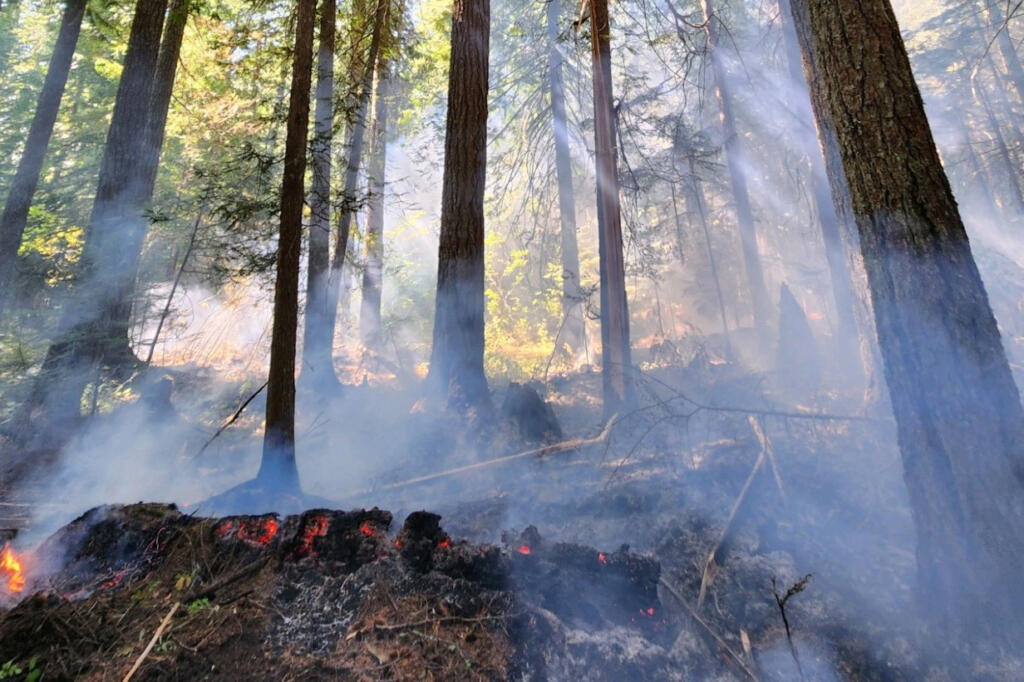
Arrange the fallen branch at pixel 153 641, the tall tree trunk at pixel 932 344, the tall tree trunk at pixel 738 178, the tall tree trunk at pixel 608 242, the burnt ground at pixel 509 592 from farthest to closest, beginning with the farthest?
the tall tree trunk at pixel 738 178, the tall tree trunk at pixel 608 242, the tall tree trunk at pixel 932 344, the burnt ground at pixel 509 592, the fallen branch at pixel 153 641

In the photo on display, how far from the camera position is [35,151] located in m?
9.77

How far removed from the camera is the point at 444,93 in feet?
42.5

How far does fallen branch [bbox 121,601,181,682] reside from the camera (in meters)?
2.11

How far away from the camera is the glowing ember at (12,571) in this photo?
2.86 m

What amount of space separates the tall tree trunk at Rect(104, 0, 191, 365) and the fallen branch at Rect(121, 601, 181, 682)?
6719 mm

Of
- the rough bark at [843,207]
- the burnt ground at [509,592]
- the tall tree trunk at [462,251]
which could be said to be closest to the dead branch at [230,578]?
the burnt ground at [509,592]

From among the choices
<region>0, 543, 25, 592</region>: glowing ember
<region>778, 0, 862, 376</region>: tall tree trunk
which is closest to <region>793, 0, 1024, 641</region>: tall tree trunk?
<region>0, 543, 25, 592</region>: glowing ember

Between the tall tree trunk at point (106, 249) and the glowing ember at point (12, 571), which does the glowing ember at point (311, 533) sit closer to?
the glowing ember at point (12, 571)

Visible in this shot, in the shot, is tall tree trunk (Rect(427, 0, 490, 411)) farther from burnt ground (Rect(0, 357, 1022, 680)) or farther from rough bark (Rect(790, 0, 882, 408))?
rough bark (Rect(790, 0, 882, 408))

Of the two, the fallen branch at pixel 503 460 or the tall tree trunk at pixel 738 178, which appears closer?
the fallen branch at pixel 503 460

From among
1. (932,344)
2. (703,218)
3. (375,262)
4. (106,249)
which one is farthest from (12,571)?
(703,218)

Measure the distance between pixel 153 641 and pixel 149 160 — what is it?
28.4 ft

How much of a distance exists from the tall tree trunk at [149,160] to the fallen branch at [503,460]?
17.0 feet

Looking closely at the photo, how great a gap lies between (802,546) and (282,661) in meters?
4.19
